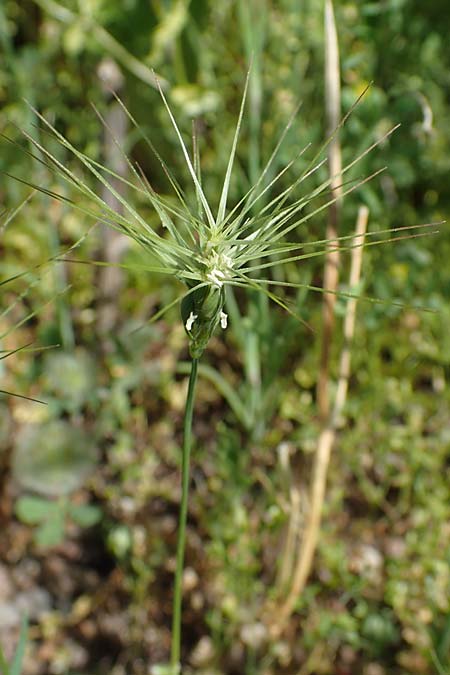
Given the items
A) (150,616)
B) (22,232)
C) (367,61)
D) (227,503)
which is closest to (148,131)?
(22,232)

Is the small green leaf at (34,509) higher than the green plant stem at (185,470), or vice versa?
the small green leaf at (34,509)

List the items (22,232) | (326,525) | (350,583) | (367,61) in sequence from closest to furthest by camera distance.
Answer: (350,583), (326,525), (367,61), (22,232)

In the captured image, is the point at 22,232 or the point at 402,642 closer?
the point at 402,642

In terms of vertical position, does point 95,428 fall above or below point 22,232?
below

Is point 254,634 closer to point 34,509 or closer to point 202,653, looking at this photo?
point 202,653

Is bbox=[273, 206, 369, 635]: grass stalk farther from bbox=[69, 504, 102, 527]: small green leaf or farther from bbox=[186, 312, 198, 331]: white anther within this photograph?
bbox=[186, 312, 198, 331]: white anther

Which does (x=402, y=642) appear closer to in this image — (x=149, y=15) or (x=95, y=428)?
(x=95, y=428)

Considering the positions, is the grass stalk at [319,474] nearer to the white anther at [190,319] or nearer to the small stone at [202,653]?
the small stone at [202,653]

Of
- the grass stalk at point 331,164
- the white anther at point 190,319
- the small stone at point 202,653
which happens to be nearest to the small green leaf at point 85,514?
the small stone at point 202,653
